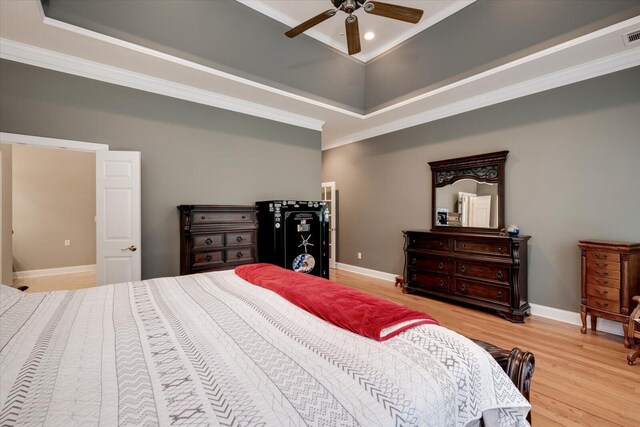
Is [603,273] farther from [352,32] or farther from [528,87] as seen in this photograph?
[352,32]

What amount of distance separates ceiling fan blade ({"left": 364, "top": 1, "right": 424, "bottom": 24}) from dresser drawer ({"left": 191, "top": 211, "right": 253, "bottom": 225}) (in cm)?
271

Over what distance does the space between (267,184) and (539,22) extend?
3.96 metres

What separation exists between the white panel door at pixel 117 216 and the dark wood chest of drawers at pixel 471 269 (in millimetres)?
3745

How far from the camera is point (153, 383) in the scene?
32.3 inches

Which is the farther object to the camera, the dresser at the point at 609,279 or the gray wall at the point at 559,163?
the gray wall at the point at 559,163

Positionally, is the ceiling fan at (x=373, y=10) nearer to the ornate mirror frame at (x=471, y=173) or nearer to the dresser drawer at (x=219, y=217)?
the ornate mirror frame at (x=471, y=173)

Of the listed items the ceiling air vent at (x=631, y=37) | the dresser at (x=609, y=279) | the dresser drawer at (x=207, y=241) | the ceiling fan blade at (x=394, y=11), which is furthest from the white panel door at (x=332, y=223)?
the ceiling air vent at (x=631, y=37)

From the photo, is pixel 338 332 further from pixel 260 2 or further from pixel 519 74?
pixel 260 2

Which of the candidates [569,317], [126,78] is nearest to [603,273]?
[569,317]

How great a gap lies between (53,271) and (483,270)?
7.73 m

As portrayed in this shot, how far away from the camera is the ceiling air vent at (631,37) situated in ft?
8.60

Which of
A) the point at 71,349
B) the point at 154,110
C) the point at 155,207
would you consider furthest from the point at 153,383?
the point at 154,110

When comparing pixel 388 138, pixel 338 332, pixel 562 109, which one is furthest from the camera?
pixel 388 138

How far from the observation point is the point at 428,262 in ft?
13.9
